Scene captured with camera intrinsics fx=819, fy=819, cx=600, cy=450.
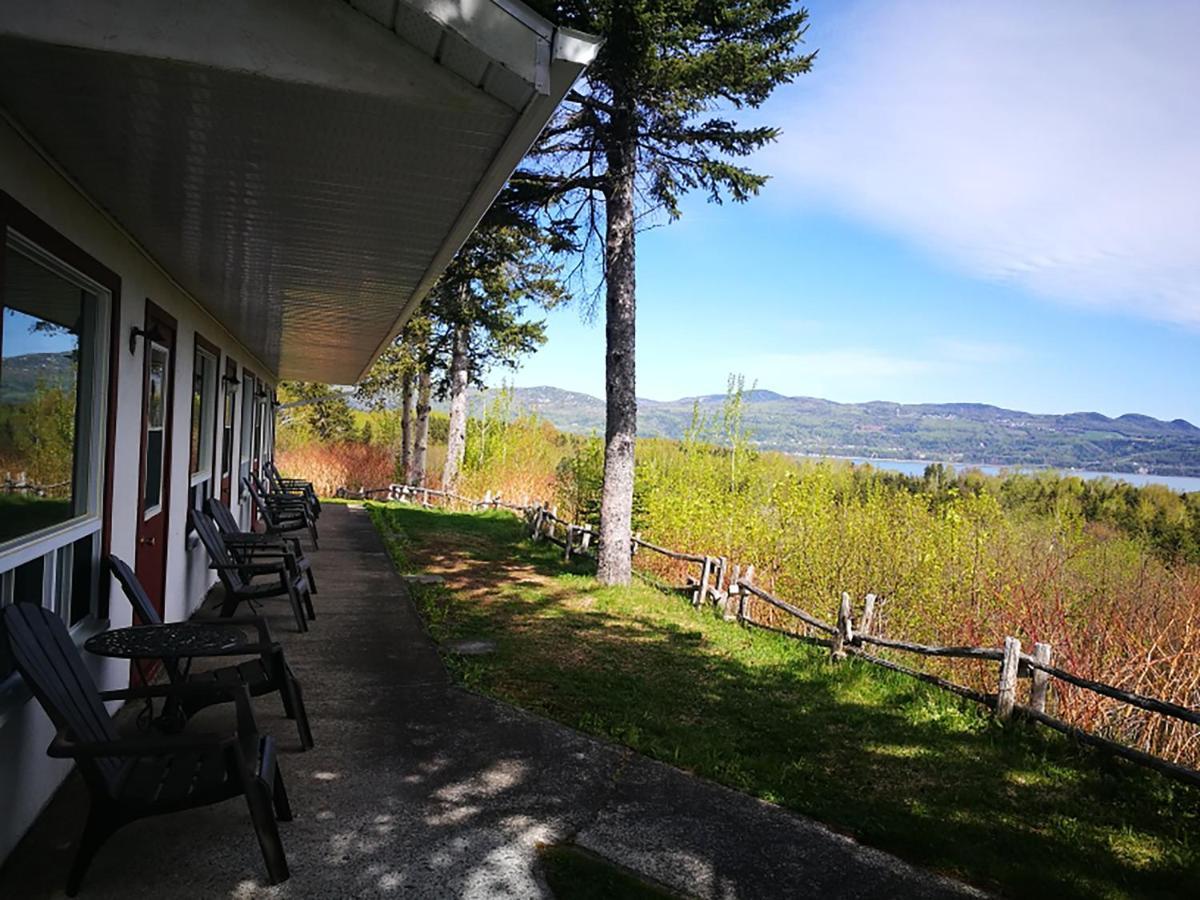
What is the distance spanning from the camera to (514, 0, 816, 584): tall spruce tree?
865cm

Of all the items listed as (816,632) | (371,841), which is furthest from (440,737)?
(816,632)

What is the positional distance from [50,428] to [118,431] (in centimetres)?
74

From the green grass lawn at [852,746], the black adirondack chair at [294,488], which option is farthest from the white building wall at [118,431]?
the black adirondack chair at [294,488]

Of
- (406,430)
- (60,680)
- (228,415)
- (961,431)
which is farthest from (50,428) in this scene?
(961,431)

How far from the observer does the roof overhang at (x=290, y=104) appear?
1991 mm

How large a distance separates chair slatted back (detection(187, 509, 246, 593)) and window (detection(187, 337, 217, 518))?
1.39ft

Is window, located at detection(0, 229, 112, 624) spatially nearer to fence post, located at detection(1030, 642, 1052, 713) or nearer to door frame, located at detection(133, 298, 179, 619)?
door frame, located at detection(133, 298, 179, 619)

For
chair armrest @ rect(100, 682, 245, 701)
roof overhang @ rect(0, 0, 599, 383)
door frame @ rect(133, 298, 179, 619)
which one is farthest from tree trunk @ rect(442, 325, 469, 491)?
chair armrest @ rect(100, 682, 245, 701)

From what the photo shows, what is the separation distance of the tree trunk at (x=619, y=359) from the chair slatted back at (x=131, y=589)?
6.42 meters

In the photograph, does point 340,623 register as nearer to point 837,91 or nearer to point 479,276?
point 479,276

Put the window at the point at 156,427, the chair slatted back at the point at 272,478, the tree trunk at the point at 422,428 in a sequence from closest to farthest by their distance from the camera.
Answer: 1. the window at the point at 156,427
2. the chair slatted back at the point at 272,478
3. the tree trunk at the point at 422,428

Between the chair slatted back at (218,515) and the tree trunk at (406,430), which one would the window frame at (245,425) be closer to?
the chair slatted back at (218,515)

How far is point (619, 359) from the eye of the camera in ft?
32.9

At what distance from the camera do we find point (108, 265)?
390 centimetres
